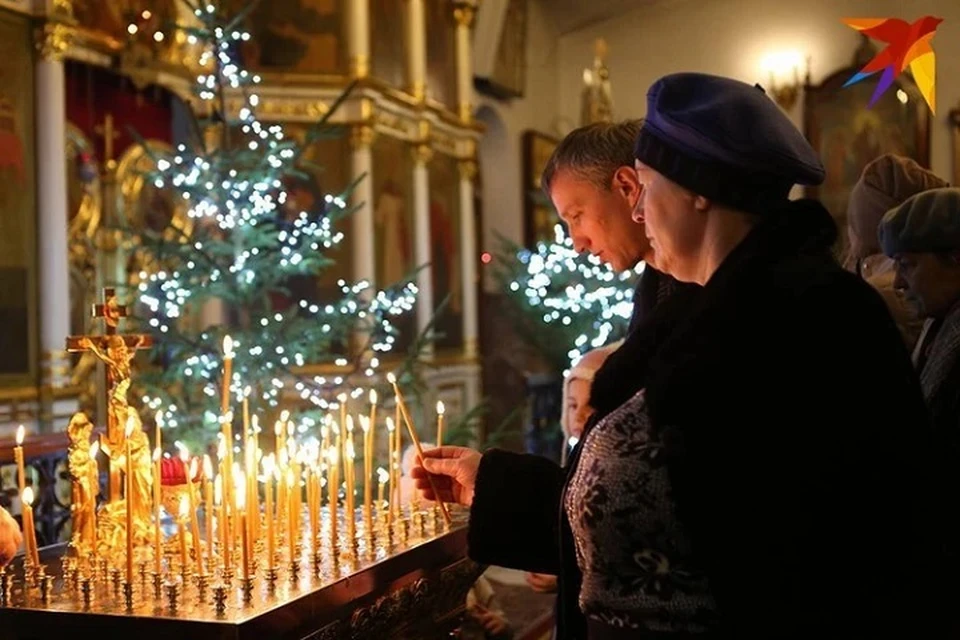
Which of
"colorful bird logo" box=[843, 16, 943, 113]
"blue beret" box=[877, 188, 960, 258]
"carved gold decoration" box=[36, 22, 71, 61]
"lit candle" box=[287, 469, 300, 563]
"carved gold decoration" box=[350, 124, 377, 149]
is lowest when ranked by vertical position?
"lit candle" box=[287, 469, 300, 563]

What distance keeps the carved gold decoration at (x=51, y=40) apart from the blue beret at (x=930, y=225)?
5.83m

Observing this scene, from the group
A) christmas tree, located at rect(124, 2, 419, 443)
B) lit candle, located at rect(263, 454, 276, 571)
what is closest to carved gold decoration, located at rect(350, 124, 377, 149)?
christmas tree, located at rect(124, 2, 419, 443)

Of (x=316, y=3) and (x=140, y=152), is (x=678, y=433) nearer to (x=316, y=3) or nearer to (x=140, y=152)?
(x=140, y=152)

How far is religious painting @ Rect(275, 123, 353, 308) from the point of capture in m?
9.56

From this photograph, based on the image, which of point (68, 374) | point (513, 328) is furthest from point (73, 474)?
point (513, 328)

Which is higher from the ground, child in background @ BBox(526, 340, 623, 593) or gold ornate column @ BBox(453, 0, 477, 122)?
gold ornate column @ BBox(453, 0, 477, 122)

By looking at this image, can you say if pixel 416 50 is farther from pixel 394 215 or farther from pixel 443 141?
pixel 394 215

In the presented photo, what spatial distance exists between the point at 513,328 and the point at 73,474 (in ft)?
35.4

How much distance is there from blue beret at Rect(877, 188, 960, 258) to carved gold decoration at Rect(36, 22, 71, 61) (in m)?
5.83

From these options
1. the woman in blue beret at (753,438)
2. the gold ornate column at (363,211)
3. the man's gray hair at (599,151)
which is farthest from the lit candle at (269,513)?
the gold ornate column at (363,211)

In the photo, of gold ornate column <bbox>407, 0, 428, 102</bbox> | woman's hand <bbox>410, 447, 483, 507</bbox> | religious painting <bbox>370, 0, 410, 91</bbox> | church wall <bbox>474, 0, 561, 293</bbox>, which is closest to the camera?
woman's hand <bbox>410, 447, 483, 507</bbox>

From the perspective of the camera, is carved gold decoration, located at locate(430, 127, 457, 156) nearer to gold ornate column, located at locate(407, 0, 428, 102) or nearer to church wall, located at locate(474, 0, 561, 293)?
gold ornate column, located at locate(407, 0, 428, 102)

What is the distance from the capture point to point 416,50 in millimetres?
11023

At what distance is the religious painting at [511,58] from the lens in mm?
13672
